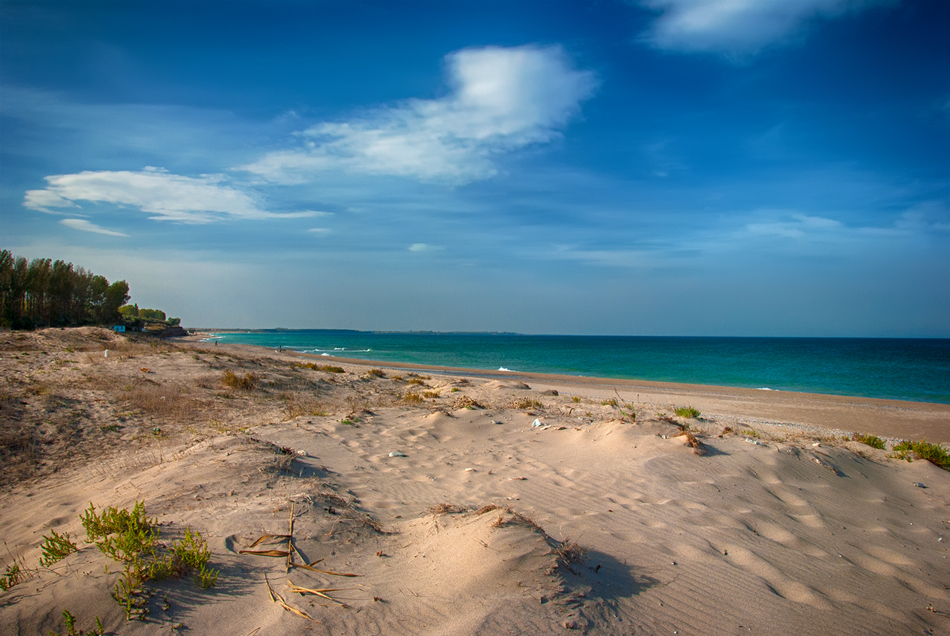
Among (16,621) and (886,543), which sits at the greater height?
(16,621)

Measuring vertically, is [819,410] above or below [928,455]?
below

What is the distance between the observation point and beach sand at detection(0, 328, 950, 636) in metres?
3.14

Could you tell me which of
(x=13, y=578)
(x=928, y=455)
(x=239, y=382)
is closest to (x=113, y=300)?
(x=239, y=382)

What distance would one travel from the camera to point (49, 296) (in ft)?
146

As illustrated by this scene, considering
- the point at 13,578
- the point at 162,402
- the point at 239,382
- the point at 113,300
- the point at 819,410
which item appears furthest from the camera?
the point at 113,300

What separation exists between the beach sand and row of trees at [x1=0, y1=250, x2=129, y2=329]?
37.8 m

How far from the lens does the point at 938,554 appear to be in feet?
17.1

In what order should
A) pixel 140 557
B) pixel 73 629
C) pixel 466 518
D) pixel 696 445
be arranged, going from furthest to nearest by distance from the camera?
pixel 696 445 → pixel 466 518 → pixel 140 557 → pixel 73 629

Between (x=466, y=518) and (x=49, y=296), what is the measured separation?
58.3 m

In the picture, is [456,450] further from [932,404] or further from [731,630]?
[932,404]

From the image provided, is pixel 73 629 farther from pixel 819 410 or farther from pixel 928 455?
pixel 819 410

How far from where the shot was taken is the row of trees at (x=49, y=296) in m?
37.3

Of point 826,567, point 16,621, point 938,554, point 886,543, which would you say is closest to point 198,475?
point 16,621

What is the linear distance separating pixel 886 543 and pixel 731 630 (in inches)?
144
